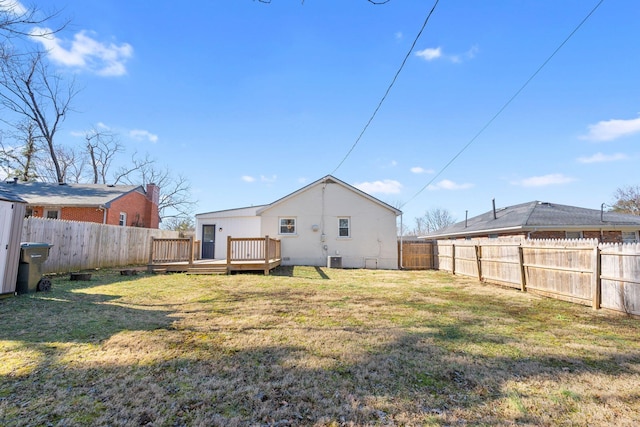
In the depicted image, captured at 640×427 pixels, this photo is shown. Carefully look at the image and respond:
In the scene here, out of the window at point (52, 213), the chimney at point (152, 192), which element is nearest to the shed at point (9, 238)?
the window at point (52, 213)

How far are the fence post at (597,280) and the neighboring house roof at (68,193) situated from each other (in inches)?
794

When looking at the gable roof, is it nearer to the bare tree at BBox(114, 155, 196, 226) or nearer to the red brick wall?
the red brick wall

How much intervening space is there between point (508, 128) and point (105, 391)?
13.4 meters

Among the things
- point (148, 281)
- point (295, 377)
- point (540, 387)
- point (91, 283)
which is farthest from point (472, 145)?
point (91, 283)

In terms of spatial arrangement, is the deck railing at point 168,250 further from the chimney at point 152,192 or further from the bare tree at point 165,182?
the bare tree at point 165,182

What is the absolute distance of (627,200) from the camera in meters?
31.5

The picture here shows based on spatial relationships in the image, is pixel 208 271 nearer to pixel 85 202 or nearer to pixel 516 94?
Result: pixel 85 202

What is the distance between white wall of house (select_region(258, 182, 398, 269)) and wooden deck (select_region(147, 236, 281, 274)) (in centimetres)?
270

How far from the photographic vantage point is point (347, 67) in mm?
9484

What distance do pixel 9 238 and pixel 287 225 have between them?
1026cm

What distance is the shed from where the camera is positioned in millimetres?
5797

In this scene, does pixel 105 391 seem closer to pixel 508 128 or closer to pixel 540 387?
pixel 540 387

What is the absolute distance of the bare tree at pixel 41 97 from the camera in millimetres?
19719

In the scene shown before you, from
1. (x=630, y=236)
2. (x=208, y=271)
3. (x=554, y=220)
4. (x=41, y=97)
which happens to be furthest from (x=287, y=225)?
(x=41, y=97)
